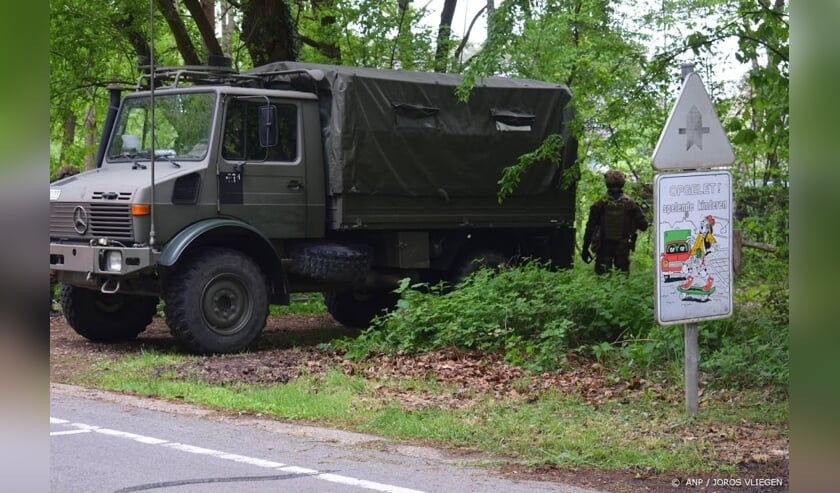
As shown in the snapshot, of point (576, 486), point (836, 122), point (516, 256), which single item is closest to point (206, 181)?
point (516, 256)

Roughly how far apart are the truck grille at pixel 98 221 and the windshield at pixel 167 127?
1025 mm

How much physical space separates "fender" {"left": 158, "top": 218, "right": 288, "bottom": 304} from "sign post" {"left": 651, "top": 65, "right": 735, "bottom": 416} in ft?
19.2

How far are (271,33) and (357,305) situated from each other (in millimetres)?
4969

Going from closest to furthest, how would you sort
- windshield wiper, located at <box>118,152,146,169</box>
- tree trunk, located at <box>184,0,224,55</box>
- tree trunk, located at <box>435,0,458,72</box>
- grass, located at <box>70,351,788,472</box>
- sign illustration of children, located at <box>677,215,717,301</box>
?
grass, located at <box>70,351,788,472</box>, sign illustration of children, located at <box>677,215,717,301</box>, windshield wiper, located at <box>118,152,146,169</box>, tree trunk, located at <box>184,0,224,55</box>, tree trunk, located at <box>435,0,458,72</box>

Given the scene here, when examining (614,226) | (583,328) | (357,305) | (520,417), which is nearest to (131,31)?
(357,305)

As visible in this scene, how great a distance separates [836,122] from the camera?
1.49m

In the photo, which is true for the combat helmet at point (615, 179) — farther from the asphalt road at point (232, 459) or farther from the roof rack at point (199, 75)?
the asphalt road at point (232, 459)

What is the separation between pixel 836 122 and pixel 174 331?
10965mm

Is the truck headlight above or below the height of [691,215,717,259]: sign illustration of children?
below

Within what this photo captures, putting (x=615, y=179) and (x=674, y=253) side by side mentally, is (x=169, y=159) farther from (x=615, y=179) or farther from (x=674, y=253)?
(x=674, y=253)

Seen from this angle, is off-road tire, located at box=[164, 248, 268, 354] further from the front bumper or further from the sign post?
the sign post

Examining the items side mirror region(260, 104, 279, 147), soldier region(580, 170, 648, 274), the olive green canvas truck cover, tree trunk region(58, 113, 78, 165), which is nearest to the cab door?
side mirror region(260, 104, 279, 147)

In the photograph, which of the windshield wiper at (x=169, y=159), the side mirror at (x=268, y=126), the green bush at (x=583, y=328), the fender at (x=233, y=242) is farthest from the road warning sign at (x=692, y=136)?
the windshield wiper at (x=169, y=159)

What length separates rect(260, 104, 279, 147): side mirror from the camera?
1227 centimetres
